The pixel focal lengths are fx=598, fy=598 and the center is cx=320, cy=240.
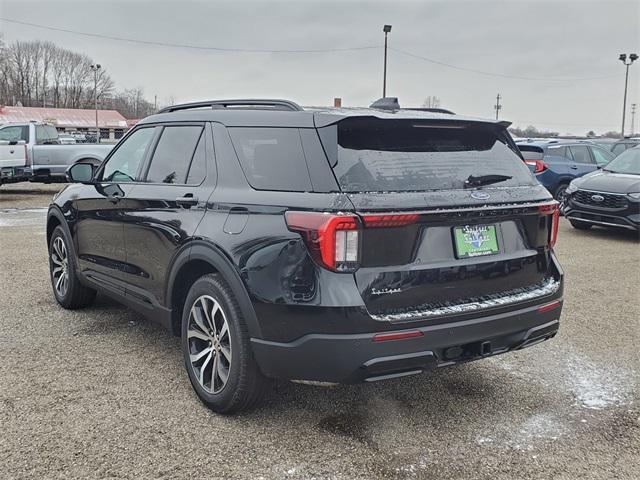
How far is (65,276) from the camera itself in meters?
5.43

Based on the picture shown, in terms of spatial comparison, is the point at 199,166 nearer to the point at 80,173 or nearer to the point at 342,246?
the point at 342,246

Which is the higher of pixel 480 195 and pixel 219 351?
pixel 480 195

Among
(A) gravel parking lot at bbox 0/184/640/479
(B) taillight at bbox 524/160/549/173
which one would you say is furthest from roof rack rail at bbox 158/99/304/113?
(B) taillight at bbox 524/160/549/173

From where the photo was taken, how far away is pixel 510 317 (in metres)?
3.17

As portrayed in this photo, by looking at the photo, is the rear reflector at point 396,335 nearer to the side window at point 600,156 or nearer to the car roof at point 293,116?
the car roof at point 293,116

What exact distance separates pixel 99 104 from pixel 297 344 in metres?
117

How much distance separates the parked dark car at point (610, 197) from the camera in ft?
31.3

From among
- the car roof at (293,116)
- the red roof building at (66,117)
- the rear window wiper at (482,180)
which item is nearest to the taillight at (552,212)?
the rear window wiper at (482,180)

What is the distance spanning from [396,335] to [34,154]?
615 inches

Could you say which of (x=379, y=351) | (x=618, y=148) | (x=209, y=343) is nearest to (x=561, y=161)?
(x=618, y=148)

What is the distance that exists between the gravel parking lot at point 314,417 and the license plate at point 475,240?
100cm

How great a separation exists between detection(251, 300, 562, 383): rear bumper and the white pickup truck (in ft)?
45.3

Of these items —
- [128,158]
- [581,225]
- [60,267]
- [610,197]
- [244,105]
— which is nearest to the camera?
[244,105]

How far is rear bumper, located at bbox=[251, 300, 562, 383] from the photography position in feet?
9.13
